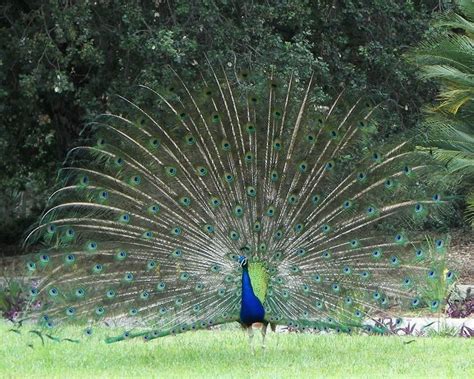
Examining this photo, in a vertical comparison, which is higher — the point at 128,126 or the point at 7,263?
the point at 128,126

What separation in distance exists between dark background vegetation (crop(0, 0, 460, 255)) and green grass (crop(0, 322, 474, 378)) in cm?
352

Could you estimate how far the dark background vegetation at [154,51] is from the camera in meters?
13.3

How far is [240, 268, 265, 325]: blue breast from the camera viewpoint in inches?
308

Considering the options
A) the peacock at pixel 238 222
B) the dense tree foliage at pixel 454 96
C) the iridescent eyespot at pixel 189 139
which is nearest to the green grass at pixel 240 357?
the peacock at pixel 238 222

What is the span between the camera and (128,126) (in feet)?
28.6

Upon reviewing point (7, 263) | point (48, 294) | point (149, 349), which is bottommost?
point (7, 263)

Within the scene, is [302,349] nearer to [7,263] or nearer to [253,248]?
[253,248]

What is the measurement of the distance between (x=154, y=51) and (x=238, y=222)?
5.09m

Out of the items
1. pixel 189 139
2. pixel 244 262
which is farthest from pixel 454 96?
pixel 244 262

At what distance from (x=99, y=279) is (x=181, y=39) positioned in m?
5.94

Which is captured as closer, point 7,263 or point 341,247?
point 341,247

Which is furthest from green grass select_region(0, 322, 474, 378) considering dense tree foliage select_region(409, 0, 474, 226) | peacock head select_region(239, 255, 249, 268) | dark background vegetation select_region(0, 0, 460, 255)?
dense tree foliage select_region(409, 0, 474, 226)

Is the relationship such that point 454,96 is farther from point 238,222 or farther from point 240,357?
point 240,357

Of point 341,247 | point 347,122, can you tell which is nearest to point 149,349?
point 341,247
